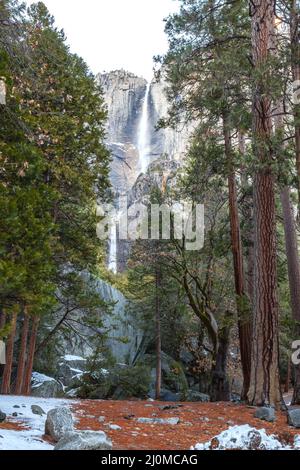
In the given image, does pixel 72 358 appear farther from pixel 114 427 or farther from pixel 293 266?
pixel 114 427

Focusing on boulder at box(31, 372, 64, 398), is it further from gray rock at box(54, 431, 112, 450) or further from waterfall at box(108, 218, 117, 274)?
waterfall at box(108, 218, 117, 274)

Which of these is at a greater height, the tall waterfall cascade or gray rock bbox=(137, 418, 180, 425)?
the tall waterfall cascade

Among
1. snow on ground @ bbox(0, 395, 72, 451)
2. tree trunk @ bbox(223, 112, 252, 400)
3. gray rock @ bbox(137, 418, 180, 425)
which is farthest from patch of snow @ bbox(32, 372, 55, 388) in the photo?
gray rock @ bbox(137, 418, 180, 425)

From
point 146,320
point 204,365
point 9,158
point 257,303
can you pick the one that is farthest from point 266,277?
point 146,320

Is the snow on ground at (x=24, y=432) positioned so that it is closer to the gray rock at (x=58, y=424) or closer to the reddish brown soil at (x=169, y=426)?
the gray rock at (x=58, y=424)

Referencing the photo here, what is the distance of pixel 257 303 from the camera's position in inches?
292

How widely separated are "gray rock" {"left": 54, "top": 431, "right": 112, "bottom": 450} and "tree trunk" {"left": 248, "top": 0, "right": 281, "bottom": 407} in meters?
4.24

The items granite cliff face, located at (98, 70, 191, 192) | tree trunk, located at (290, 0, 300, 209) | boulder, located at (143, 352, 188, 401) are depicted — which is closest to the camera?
tree trunk, located at (290, 0, 300, 209)

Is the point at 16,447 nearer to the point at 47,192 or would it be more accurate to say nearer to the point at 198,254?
the point at 47,192

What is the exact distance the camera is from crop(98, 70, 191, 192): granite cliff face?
68938 millimetres

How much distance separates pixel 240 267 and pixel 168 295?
7382 mm

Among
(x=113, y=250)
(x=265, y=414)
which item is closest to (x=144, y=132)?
(x=113, y=250)

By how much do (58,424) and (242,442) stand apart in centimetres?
199

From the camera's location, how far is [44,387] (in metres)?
13.7
